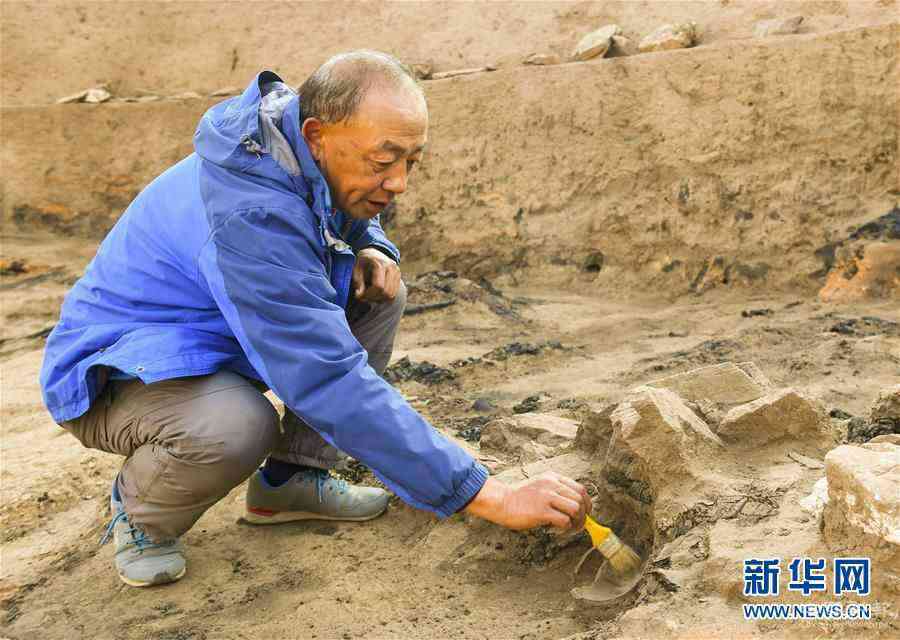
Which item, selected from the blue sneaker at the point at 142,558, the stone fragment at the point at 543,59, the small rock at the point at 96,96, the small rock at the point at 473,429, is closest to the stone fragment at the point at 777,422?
the small rock at the point at 473,429

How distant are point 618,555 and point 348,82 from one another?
1157mm

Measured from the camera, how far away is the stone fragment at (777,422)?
2230 mm

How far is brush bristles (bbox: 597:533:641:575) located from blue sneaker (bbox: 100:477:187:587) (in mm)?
1045

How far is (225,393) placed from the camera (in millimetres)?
2131

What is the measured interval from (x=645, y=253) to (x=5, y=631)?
3.59 metres

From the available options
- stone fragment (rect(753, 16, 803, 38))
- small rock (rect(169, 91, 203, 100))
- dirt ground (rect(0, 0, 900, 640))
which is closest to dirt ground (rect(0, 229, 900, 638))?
dirt ground (rect(0, 0, 900, 640))

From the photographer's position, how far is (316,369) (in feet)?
6.08

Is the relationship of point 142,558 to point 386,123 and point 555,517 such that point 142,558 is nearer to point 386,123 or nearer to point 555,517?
point 555,517

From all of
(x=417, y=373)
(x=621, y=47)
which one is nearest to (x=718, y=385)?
(x=417, y=373)

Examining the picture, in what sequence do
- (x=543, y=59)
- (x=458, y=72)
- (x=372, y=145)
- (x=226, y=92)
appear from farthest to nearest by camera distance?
1. (x=226, y=92)
2. (x=458, y=72)
3. (x=543, y=59)
4. (x=372, y=145)

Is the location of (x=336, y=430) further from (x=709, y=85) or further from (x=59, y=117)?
(x=59, y=117)

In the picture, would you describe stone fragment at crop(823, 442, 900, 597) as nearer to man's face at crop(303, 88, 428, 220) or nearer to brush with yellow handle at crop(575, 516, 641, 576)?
brush with yellow handle at crop(575, 516, 641, 576)

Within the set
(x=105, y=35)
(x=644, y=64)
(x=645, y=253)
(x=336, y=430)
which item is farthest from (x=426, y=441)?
(x=105, y=35)

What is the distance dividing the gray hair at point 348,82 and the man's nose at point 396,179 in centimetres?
15
